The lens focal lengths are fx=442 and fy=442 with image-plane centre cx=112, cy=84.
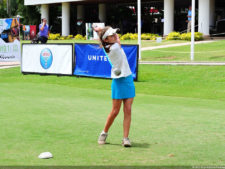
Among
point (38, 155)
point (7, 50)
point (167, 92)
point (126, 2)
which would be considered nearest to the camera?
point (38, 155)

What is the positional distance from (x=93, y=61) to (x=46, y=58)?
8.33ft

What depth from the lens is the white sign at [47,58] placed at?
Result: 1931 cm

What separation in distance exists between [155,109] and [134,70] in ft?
23.3

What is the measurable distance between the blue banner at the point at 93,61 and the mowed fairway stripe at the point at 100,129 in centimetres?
568

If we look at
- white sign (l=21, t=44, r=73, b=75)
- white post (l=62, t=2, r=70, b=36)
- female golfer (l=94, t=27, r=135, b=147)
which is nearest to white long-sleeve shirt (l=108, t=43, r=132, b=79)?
female golfer (l=94, t=27, r=135, b=147)

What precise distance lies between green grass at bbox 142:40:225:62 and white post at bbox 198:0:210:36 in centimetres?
926

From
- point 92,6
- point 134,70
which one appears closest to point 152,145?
point 134,70

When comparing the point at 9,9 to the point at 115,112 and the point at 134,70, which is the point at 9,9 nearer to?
the point at 134,70

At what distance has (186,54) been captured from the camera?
83.4 ft

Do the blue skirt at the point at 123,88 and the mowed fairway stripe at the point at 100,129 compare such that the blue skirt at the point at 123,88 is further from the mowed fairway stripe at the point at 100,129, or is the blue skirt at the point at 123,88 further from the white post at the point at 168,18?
the white post at the point at 168,18

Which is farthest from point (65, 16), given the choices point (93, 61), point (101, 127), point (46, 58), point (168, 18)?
point (101, 127)

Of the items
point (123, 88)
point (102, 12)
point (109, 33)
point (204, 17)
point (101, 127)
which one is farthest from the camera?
point (102, 12)

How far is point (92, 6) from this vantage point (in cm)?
5944

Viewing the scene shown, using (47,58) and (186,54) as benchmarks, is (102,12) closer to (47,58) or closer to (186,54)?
(186,54)
